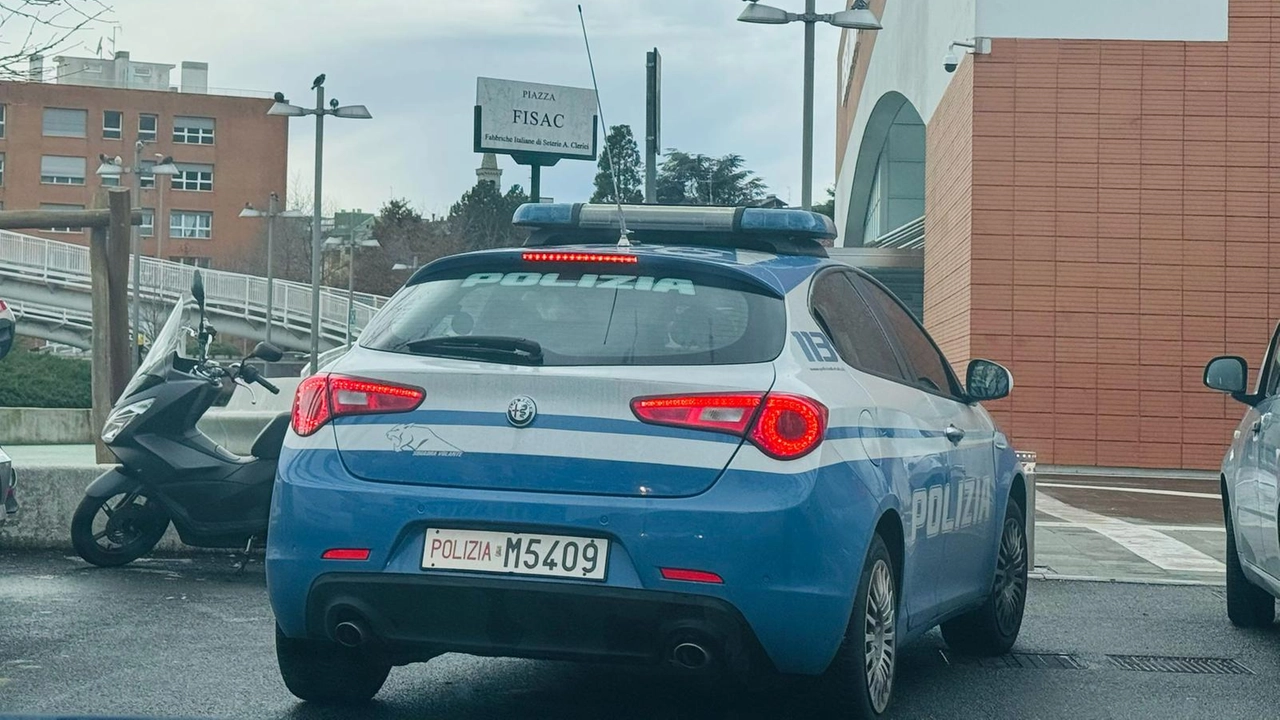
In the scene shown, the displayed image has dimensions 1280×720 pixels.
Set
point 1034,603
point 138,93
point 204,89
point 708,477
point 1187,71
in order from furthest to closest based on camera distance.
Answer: point 204,89 → point 138,93 → point 1187,71 → point 1034,603 → point 708,477

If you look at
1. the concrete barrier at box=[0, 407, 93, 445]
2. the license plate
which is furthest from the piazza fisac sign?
the license plate

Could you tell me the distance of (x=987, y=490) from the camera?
268 inches

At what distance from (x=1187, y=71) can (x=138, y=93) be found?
77562mm

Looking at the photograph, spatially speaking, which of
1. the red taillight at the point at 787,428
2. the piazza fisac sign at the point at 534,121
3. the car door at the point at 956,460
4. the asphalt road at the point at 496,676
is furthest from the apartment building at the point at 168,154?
the red taillight at the point at 787,428

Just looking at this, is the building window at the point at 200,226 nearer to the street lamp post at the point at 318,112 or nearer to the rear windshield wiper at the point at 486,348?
the street lamp post at the point at 318,112

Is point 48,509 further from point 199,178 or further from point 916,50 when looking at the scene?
point 199,178

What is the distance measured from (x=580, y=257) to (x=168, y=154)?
9509 centimetres

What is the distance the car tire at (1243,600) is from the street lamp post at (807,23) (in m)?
12.0

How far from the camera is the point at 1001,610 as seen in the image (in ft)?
23.4

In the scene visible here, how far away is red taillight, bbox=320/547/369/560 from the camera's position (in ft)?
16.2

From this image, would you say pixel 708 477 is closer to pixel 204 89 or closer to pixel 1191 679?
pixel 1191 679

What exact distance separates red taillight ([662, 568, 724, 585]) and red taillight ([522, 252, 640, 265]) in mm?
992

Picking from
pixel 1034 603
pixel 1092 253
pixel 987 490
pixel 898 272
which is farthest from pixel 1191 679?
pixel 898 272

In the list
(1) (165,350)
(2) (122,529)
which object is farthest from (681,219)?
(2) (122,529)
